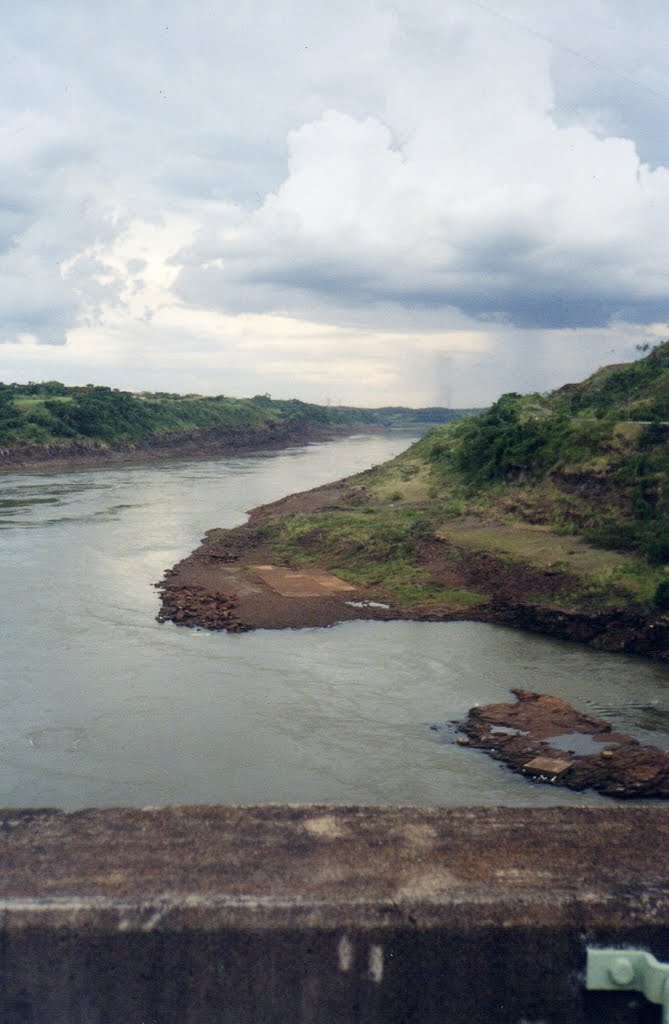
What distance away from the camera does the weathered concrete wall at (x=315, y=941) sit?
680 cm

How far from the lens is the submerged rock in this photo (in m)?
12.4

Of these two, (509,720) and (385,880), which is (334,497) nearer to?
(509,720)

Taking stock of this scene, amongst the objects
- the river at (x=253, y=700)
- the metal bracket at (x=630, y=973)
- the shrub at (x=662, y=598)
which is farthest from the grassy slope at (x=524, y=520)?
the metal bracket at (x=630, y=973)

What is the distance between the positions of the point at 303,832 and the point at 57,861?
7.60 feet

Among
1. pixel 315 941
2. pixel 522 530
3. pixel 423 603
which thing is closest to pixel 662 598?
pixel 423 603

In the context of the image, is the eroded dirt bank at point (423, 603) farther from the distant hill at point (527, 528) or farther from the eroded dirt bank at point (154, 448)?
the eroded dirt bank at point (154, 448)

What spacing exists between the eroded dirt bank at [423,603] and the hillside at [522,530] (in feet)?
0.18

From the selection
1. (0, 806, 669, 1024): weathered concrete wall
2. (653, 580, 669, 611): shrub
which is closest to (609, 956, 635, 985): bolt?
(0, 806, 669, 1024): weathered concrete wall

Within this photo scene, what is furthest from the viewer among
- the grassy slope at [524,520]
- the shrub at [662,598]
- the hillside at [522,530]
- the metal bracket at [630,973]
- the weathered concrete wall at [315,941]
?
the grassy slope at [524,520]

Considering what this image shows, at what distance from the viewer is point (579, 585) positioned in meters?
22.6

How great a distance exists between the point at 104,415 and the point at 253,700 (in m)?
71.1

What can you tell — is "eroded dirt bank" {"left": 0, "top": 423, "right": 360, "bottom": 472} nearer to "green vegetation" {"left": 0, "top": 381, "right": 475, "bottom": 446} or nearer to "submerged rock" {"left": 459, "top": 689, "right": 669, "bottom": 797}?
"green vegetation" {"left": 0, "top": 381, "right": 475, "bottom": 446}

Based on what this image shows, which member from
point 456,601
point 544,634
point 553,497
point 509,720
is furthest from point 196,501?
point 509,720

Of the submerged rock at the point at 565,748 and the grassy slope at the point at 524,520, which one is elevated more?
the grassy slope at the point at 524,520
